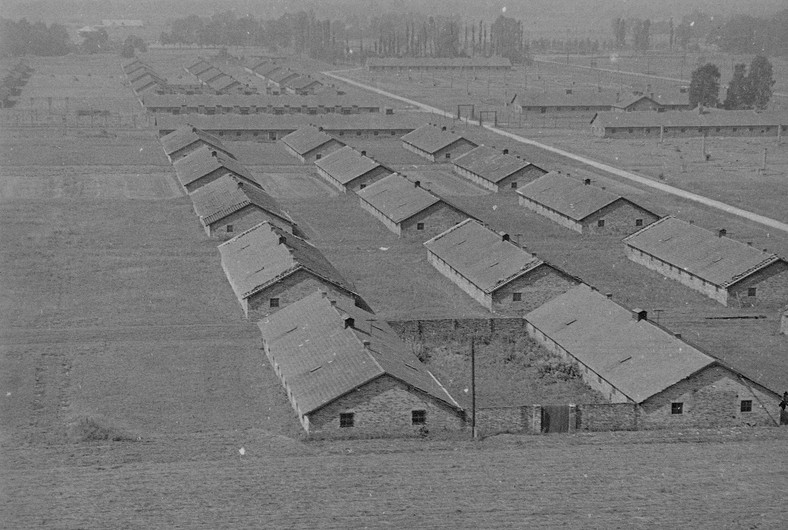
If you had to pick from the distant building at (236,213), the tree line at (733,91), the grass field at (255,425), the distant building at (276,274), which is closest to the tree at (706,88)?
the tree line at (733,91)

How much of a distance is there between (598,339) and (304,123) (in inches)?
2941

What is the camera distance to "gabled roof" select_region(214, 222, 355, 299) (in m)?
48.2

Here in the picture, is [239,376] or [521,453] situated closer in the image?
[521,453]

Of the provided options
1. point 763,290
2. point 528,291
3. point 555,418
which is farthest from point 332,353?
point 763,290

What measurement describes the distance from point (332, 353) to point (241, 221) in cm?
2641

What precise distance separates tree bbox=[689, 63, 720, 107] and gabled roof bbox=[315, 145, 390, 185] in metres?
54.6

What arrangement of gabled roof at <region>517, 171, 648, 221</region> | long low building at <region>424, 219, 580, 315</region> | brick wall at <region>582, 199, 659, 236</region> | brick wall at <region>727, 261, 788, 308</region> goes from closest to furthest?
long low building at <region>424, 219, 580, 315</region> < brick wall at <region>727, 261, 788, 308</region> < brick wall at <region>582, 199, 659, 236</region> < gabled roof at <region>517, 171, 648, 221</region>

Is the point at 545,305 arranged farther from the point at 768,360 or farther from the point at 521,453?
the point at 521,453

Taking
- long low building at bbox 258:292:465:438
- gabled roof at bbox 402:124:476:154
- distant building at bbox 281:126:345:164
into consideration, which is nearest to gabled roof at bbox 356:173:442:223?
distant building at bbox 281:126:345:164

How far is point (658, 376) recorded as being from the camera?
36.9 meters

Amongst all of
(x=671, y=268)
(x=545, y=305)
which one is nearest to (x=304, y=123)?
(x=671, y=268)

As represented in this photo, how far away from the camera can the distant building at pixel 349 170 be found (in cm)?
8000

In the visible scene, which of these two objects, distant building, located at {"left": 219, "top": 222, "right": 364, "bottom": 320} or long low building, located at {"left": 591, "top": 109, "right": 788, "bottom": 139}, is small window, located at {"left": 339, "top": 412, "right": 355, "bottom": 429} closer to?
distant building, located at {"left": 219, "top": 222, "right": 364, "bottom": 320}

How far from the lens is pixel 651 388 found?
3634cm
